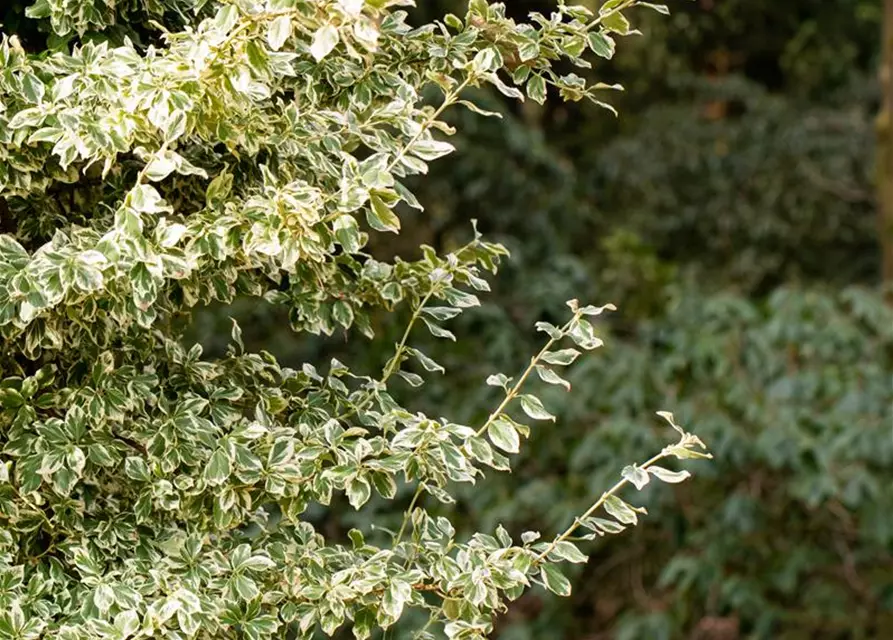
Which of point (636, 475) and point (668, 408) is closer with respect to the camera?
point (636, 475)

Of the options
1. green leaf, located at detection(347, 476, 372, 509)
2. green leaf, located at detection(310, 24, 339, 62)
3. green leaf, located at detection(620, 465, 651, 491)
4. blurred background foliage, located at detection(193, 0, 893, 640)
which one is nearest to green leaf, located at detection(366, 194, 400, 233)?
green leaf, located at detection(310, 24, 339, 62)

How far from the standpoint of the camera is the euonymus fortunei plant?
1.51m

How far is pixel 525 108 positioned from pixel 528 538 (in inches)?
213

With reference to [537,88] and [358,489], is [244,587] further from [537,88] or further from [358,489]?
[537,88]

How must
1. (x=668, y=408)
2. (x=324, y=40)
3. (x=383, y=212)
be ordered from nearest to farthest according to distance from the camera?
(x=324, y=40)
(x=383, y=212)
(x=668, y=408)

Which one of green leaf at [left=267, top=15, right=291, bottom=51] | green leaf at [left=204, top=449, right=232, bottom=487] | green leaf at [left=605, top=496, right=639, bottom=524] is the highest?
green leaf at [left=267, top=15, right=291, bottom=51]

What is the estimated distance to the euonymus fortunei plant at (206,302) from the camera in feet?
4.96

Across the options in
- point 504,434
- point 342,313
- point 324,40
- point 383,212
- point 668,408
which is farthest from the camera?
point 668,408

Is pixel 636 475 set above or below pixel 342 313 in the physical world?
above

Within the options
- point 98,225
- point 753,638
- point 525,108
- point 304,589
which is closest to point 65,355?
point 98,225

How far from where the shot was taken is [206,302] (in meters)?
1.80

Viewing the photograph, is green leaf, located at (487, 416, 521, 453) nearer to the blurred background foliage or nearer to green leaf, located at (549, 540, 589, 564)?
green leaf, located at (549, 540, 589, 564)

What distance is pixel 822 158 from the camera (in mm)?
8461

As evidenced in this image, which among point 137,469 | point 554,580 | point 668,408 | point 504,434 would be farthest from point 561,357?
point 668,408
